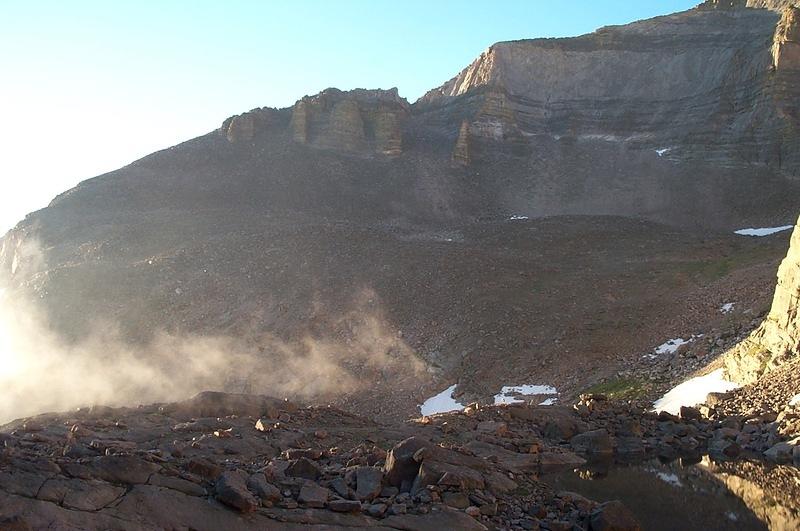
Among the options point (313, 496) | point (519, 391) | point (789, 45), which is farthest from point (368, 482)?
point (789, 45)

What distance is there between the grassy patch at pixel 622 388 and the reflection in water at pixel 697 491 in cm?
825

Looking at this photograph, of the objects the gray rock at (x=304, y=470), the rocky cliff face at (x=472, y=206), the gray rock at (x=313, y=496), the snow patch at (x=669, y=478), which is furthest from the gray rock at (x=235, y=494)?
the rocky cliff face at (x=472, y=206)

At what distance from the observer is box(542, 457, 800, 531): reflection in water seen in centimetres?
1325

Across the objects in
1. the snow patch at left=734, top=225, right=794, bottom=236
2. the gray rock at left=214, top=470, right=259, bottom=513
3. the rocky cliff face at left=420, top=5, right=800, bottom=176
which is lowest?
the snow patch at left=734, top=225, right=794, bottom=236

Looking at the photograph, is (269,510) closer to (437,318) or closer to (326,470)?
(326,470)

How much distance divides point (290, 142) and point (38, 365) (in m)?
48.3

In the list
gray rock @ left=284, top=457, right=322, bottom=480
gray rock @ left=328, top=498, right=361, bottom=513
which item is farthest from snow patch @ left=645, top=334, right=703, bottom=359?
gray rock @ left=328, top=498, right=361, bottom=513

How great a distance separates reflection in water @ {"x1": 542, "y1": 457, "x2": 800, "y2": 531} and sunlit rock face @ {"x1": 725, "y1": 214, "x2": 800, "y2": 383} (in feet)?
21.7

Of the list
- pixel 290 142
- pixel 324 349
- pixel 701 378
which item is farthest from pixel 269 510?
pixel 290 142

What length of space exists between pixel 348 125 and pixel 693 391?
69.0 m

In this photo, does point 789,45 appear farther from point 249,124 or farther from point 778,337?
point 778,337

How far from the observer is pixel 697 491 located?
15.5 m

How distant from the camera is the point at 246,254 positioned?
53.6 m

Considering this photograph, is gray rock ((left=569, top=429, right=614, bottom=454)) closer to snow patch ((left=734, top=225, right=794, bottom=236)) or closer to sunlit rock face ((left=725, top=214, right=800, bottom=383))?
sunlit rock face ((left=725, top=214, right=800, bottom=383))
